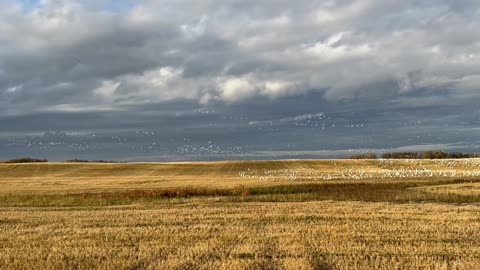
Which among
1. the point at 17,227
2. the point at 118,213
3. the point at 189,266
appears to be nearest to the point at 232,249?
the point at 189,266

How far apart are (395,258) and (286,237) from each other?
4545 millimetres

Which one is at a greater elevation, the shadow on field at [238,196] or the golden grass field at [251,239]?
the golden grass field at [251,239]

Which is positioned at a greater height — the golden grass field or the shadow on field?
the golden grass field

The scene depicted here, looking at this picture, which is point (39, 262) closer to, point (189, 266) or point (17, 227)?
point (189, 266)

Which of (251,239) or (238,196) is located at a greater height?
(251,239)

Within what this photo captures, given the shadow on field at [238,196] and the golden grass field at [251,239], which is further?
the shadow on field at [238,196]

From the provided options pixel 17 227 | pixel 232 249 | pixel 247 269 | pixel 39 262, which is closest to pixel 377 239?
pixel 232 249

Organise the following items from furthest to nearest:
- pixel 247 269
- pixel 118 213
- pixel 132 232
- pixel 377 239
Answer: pixel 118 213, pixel 132 232, pixel 377 239, pixel 247 269

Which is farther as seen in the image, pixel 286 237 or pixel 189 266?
pixel 286 237

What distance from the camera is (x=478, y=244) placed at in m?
16.1

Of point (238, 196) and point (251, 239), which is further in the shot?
point (238, 196)

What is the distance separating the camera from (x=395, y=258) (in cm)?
1370

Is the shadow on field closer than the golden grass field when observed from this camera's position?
No

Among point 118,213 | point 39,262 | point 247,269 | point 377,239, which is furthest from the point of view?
point 118,213
